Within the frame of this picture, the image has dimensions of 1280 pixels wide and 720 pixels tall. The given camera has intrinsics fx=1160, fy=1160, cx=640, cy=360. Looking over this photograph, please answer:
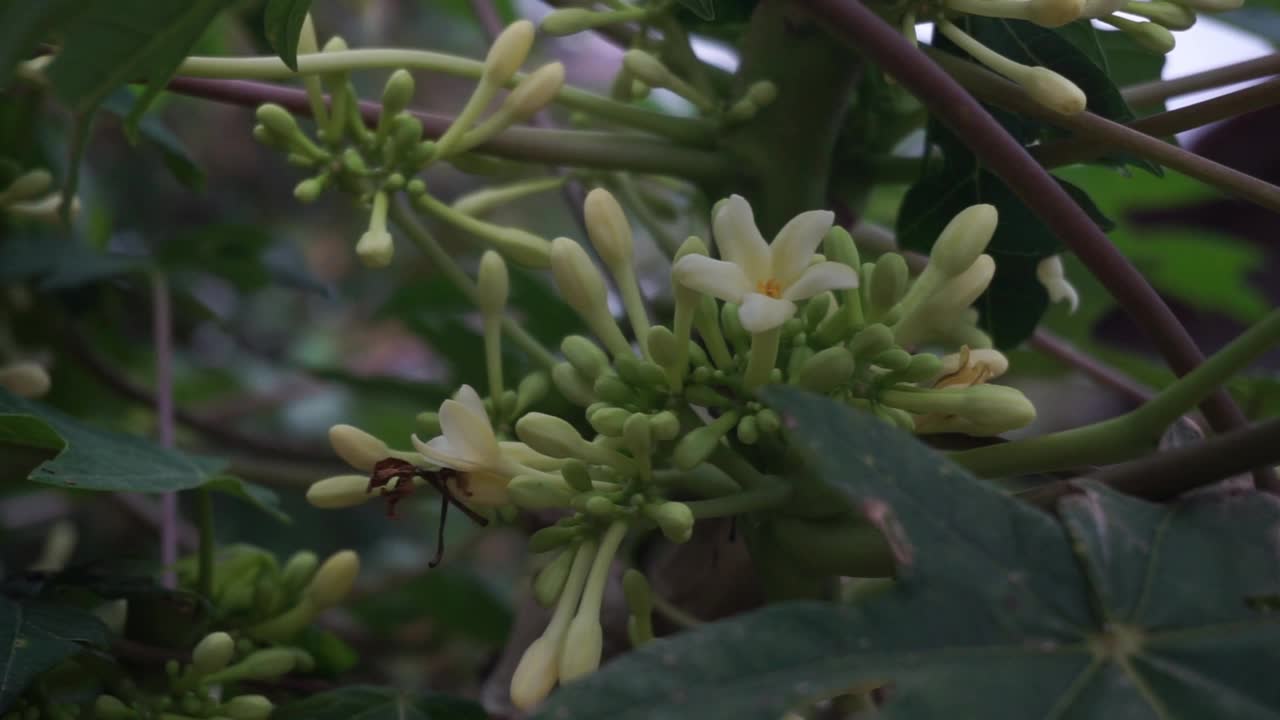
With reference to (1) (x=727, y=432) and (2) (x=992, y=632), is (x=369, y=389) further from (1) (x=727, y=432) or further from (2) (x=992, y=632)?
(2) (x=992, y=632)

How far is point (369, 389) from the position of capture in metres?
1.34

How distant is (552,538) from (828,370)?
6.8 inches

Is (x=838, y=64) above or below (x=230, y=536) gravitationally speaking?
above

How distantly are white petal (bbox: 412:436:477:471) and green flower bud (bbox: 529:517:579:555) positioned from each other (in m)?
0.06

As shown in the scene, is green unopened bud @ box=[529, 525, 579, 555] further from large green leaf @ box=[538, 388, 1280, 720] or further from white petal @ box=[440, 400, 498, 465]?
large green leaf @ box=[538, 388, 1280, 720]

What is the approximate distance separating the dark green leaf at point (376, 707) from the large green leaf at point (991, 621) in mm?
362

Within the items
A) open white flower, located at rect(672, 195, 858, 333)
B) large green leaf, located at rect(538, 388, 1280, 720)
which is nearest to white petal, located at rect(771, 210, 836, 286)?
open white flower, located at rect(672, 195, 858, 333)

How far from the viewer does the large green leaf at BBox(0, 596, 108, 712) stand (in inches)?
24.7

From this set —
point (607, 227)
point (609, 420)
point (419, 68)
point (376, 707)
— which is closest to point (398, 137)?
point (419, 68)

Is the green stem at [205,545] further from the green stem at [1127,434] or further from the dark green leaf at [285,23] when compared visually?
the green stem at [1127,434]

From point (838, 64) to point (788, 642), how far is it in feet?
1.52

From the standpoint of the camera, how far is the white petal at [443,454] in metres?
0.59

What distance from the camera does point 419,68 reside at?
776 millimetres

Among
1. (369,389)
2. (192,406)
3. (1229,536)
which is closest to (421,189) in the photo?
(1229,536)
